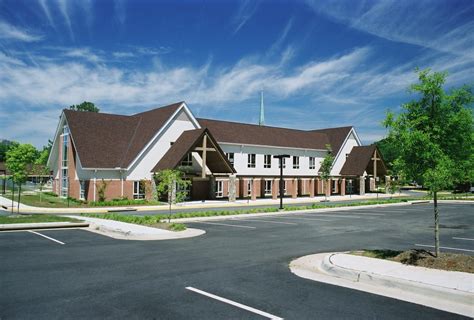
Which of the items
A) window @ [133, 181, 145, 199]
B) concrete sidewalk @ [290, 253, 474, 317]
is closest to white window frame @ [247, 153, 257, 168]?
window @ [133, 181, 145, 199]

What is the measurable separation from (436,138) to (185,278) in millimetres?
7411

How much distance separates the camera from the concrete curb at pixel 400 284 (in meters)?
7.47

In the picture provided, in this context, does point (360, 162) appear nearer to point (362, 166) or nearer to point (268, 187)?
point (362, 166)

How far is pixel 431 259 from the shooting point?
33.4ft

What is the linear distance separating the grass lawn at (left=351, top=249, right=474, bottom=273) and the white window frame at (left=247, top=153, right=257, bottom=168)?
35223 mm

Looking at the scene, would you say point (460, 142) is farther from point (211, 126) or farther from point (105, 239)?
point (211, 126)

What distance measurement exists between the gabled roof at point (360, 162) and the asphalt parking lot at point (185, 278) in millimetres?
37214

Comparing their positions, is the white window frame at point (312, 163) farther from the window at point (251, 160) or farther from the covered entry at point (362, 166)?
the window at point (251, 160)

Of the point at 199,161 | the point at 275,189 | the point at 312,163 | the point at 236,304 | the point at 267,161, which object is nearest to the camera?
the point at 236,304

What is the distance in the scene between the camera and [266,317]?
21.6 feet

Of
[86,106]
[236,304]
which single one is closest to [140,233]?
[236,304]

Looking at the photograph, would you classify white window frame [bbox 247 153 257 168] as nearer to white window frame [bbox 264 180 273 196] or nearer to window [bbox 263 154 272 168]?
window [bbox 263 154 272 168]

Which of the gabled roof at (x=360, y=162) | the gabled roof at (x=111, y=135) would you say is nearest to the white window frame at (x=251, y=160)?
the gabled roof at (x=111, y=135)

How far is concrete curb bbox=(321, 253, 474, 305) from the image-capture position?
7.47 m
